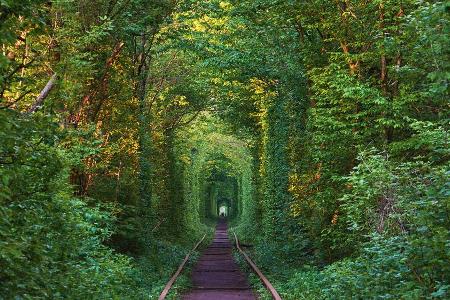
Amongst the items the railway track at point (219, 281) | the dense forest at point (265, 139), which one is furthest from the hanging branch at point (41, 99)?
the railway track at point (219, 281)

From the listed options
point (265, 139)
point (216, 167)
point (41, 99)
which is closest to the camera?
point (41, 99)

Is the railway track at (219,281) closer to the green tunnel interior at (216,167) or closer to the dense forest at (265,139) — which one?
the dense forest at (265,139)

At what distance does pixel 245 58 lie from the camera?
18984 mm

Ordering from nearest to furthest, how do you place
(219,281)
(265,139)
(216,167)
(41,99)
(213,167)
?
(41,99)
(219,281)
(265,139)
(216,167)
(213,167)

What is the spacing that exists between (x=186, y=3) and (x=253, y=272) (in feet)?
27.5

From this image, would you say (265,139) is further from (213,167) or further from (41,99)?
(213,167)

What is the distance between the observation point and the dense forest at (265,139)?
19.2 feet

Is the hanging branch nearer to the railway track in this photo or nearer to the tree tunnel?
the railway track

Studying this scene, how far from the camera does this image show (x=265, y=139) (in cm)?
2595

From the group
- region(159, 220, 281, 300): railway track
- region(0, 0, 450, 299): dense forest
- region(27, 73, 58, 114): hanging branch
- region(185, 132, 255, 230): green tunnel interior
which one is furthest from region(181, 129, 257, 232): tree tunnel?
region(27, 73, 58, 114): hanging branch

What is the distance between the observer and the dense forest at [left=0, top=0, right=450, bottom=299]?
5.84 m

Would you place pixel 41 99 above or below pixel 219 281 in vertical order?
above

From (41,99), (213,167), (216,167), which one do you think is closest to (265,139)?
(41,99)

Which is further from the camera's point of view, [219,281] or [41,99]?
[219,281]
